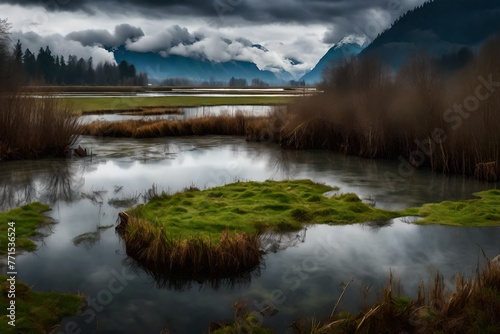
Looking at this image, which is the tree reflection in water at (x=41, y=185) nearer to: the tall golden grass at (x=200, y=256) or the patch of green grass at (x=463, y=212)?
the tall golden grass at (x=200, y=256)

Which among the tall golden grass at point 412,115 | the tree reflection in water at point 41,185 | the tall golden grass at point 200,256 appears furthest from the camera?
the tall golden grass at point 412,115

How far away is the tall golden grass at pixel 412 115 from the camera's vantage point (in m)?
15.4

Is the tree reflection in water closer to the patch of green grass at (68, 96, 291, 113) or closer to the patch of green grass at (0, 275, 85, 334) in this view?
the patch of green grass at (0, 275, 85, 334)

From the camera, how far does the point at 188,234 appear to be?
923 centimetres

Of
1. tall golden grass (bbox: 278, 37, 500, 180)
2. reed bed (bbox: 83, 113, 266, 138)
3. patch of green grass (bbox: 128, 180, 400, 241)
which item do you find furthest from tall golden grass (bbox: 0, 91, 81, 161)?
→ tall golden grass (bbox: 278, 37, 500, 180)

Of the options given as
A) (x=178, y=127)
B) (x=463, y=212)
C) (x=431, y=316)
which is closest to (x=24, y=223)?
(x=431, y=316)

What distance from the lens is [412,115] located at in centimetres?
1816

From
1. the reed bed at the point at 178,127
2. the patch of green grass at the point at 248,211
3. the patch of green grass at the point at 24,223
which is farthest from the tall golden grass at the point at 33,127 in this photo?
the patch of green grass at the point at 248,211

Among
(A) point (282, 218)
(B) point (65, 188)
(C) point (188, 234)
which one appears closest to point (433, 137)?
(A) point (282, 218)

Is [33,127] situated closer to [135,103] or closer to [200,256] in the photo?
[200,256]

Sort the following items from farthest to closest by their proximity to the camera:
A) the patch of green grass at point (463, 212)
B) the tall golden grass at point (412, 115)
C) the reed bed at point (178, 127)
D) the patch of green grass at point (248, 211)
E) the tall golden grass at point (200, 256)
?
the reed bed at point (178, 127) → the tall golden grass at point (412, 115) → the patch of green grass at point (463, 212) → the patch of green grass at point (248, 211) → the tall golden grass at point (200, 256)

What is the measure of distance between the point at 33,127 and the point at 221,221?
41.1ft

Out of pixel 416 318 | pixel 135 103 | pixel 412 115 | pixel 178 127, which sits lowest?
pixel 416 318

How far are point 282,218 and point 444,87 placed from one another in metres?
9.93
